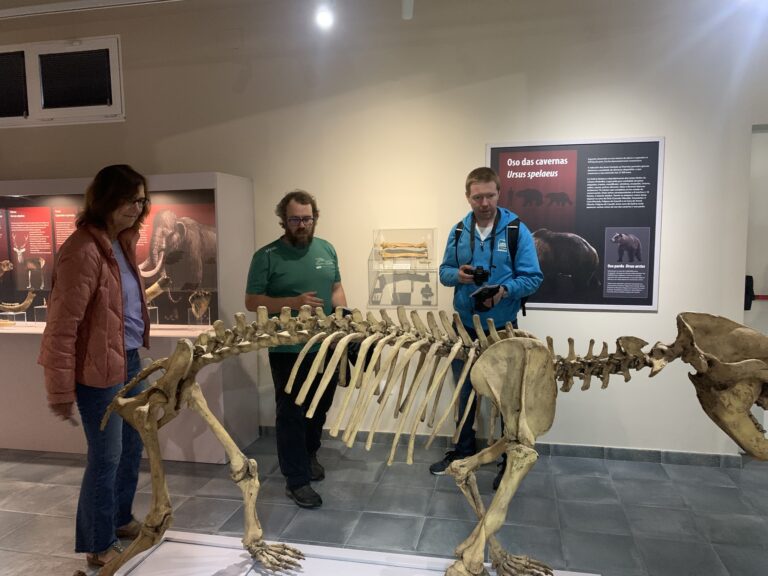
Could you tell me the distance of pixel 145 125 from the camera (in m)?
5.18

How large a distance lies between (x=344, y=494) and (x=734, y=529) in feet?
8.02

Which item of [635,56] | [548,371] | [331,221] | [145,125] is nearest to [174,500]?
[331,221]

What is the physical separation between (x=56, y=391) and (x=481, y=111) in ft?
11.4

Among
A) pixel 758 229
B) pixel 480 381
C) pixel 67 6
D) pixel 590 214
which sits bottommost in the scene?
pixel 480 381

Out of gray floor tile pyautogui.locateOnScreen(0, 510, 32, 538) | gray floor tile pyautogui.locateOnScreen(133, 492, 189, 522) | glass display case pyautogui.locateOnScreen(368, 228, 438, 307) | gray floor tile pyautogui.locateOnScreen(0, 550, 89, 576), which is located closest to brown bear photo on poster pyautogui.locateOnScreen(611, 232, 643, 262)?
glass display case pyautogui.locateOnScreen(368, 228, 438, 307)

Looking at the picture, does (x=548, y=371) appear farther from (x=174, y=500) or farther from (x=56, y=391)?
(x=174, y=500)

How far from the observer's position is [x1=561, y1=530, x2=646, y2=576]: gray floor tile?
3.12 metres

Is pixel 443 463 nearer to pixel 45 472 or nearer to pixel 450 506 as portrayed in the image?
pixel 450 506

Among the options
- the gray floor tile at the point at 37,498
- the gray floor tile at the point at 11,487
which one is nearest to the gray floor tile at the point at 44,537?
the gray floor tile at the point at 37,498

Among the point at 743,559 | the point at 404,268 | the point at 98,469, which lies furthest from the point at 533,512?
the point at 98,469

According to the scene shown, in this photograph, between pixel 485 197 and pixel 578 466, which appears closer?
pixel 485 197

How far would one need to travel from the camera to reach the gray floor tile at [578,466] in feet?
14.4

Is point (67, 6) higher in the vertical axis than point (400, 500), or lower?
higher

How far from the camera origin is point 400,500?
13.0 ft
